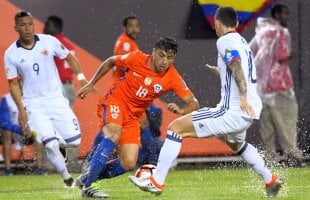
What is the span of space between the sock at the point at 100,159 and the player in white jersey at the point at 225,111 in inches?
14.4

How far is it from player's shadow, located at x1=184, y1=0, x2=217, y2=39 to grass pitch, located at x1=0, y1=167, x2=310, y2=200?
77.0 inches

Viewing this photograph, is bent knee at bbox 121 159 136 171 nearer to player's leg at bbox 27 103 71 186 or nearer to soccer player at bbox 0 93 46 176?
player's leg at bbox 27 103 71 186

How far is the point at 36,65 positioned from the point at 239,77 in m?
3.60

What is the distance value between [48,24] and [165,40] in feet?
18.4

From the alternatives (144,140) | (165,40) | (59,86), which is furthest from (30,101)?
(165,40)

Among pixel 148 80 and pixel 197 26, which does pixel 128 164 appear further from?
pixel 197 26

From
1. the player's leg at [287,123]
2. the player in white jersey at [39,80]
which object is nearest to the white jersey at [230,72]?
the player in white jersey at [39,80]

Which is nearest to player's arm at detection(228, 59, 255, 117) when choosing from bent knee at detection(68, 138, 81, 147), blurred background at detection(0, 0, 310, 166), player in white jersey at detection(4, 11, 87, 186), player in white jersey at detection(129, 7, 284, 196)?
player in white jersey at detection(129, 7, 284, 196)

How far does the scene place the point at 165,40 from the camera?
12.9 meters

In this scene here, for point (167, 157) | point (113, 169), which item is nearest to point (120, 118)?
point (113, 169)

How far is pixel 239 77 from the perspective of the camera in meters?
12.4

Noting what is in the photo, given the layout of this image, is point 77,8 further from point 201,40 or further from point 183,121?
point 183,121

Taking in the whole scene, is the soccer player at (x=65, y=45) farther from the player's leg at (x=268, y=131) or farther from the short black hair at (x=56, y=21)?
the player's leg at (x=268, y=131)

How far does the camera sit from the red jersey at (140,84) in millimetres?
13266
